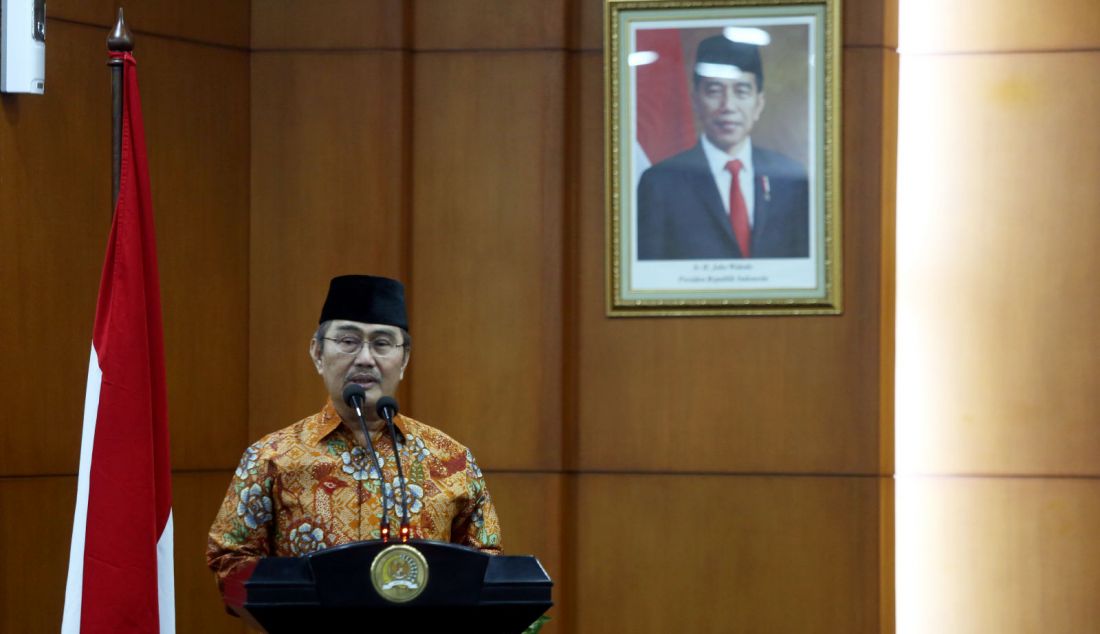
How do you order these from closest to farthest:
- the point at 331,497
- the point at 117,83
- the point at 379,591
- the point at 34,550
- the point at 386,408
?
the point at 379,591
the point at 386,408
the point at 331,497
the point at 117,83
the point at 34,550

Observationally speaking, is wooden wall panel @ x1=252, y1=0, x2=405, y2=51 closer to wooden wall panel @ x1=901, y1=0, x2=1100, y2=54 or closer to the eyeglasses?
A: wooden wall panel @ x1=901, y1=0, x2=1100, y2=54

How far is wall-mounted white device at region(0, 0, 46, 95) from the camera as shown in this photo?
11.8 feet

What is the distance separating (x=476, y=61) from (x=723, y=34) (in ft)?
2.29

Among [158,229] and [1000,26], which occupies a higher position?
[1000,26]

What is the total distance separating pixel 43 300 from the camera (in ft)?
12.5

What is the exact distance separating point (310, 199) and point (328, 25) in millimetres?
498

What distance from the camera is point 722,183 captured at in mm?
4289

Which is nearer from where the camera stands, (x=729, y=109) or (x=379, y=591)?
(x=379, y=591)

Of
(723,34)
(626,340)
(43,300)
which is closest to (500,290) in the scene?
(626,340)

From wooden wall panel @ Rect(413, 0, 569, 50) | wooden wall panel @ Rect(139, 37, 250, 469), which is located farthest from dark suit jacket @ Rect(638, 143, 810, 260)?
wooden wall panel @ Rect(139, 37, 250, 469)

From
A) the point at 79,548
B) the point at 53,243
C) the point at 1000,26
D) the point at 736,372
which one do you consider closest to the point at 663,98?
the point at 736,372

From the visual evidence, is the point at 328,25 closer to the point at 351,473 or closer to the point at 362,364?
the point at 362,364

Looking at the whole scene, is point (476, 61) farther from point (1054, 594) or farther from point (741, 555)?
point (1054, 594)

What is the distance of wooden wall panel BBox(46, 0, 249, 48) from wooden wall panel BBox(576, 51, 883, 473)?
3.26 feet
